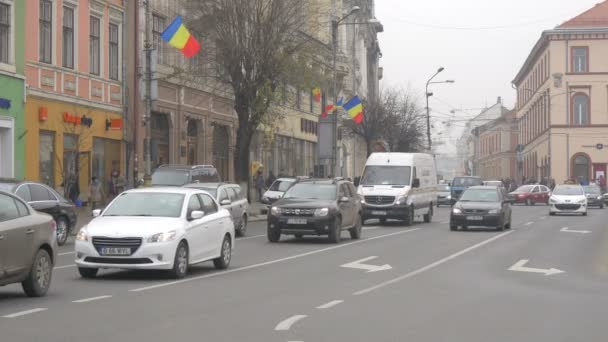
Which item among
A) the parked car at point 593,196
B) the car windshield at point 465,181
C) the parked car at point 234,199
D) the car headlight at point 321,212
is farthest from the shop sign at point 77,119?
the parked car at point 593,196

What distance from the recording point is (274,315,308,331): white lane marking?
1100 cm

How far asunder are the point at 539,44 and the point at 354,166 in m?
22.3

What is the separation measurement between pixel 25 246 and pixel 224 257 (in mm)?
5927

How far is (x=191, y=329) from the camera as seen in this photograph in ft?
35.4

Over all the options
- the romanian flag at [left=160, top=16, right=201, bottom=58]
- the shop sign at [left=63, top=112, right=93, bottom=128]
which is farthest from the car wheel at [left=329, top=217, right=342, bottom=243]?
the shop sign at [left=63, top=112, right=93, bottom=128]

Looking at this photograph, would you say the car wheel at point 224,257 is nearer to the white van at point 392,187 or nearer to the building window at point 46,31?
the white van at point 392,187

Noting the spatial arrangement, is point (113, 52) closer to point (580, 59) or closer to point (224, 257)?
point (224, 257)

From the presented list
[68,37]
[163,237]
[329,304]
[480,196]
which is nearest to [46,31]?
[68,37]

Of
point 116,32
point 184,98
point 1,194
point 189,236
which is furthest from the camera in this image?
point 184,98

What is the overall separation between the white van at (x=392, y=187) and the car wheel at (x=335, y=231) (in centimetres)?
943

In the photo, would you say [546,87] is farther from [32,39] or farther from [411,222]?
[32,39]

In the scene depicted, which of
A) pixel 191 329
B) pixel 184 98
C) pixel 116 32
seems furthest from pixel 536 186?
pixel 191 329

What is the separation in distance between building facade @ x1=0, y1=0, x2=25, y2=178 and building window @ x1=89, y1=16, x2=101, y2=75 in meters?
5.02

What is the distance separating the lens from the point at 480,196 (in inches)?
1357
